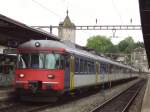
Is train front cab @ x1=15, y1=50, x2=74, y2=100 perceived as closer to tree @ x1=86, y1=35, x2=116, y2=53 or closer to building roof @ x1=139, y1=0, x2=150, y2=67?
building roof @ x1=139, y1=0, x2=150, y2=67

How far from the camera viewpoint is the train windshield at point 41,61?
18.3m

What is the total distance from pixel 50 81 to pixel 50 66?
0.68 m

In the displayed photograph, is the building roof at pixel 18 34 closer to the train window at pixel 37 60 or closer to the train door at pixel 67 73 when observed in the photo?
the train window at pixel 37 60

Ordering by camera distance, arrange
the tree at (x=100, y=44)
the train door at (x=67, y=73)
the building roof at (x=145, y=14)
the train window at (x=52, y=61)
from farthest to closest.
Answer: the tree at (x=100, y=44) → the train door at (x=67, y=73) → the train window at (x=52, y=61) → the building roof at (x=145, y=14)

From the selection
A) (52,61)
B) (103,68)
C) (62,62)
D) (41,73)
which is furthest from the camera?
(103,68)

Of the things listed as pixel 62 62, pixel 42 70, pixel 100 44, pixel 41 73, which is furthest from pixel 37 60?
pixel 100 44

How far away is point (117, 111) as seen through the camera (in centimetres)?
1806

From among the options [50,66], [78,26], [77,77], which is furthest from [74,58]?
[78,26]

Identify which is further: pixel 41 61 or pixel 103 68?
pixel 103 68

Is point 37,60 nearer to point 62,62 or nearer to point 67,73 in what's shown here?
point 62,62

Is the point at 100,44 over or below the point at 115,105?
over

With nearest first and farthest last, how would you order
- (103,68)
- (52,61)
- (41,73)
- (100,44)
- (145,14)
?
1. (41,73)
2. (52,61)
3. (145,14)
4. (103,68)
5. (100,44)

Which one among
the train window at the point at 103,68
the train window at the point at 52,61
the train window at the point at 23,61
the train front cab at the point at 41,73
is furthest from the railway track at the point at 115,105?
the train window at the point at 103,68

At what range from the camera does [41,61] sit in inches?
723
